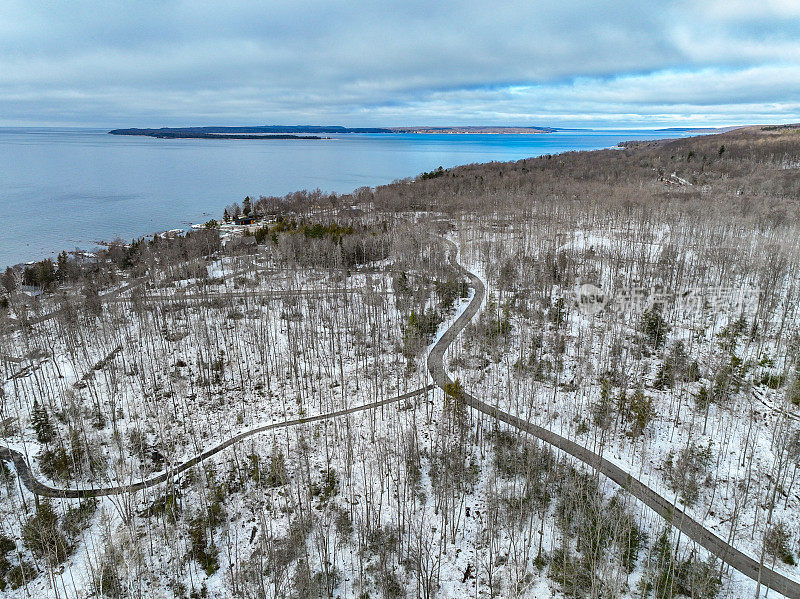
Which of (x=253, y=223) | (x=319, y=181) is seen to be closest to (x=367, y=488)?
(x=253, y=223)

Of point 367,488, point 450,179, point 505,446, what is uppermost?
point 450,179

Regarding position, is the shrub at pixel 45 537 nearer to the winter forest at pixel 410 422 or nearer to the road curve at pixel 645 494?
the winter forest at pixel 410 422

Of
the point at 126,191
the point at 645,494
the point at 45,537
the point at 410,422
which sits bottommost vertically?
the point at 45,537

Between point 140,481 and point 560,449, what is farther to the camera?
point 560,449

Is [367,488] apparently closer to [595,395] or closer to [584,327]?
[595,395]

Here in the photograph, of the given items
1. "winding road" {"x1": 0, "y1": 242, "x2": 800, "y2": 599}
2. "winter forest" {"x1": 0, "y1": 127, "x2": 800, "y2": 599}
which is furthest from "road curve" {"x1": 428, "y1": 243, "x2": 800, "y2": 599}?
"winter forest" {"x1": 0, "y1": 127, "x2": 800, "y2": 599}

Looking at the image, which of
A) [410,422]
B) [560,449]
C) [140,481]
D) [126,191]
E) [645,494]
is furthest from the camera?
[126,191]

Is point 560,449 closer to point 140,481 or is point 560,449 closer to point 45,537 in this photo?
point 140,481

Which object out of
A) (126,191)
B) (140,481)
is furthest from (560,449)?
(126,191)
